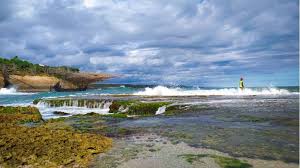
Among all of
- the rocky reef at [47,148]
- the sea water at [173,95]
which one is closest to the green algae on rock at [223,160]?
the rocky reef at [47,148]

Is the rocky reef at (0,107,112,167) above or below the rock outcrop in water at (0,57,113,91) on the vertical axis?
below

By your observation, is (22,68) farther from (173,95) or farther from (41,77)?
(173,95)

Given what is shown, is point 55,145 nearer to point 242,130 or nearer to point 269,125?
point 242,130

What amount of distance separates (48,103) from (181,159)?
3116 centimetres

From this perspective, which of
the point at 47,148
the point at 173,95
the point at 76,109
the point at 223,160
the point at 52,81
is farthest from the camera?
the point at 52,81

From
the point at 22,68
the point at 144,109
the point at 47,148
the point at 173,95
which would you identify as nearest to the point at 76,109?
the point at 144,109

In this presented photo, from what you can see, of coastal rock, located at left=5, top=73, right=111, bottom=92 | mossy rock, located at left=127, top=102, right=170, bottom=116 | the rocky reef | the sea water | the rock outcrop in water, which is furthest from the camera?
coastal rock, located at left=5, top=73, right=111, bottom=92

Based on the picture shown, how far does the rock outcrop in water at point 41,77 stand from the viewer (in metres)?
107

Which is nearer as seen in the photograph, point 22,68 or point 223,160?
point 223,160

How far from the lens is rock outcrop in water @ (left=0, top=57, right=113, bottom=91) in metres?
107

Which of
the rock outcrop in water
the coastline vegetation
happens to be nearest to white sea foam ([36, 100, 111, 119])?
the rock outcrop in water

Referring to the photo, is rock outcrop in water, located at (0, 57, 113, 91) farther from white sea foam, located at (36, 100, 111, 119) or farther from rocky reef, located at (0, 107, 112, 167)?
rocky reef, located at (0, 107, 112, 167)

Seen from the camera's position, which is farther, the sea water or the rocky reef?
the sea water

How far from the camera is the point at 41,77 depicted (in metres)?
112
